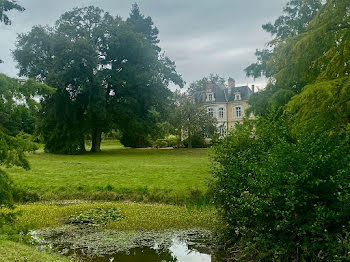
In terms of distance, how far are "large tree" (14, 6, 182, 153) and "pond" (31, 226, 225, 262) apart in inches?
776

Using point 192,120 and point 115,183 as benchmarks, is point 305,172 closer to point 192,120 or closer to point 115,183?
point 115,183

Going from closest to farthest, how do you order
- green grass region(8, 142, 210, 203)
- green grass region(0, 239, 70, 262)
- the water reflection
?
green grass region(0, 239, 70, 262) → the water reflection → green grass region(8, 142, 210, 203)

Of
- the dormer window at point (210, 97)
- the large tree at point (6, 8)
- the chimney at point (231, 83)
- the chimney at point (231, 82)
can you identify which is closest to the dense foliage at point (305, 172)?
the large tree at point (6, 8)

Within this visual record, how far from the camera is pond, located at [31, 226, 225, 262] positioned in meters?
6.91

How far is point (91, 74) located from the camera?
92.2 feet

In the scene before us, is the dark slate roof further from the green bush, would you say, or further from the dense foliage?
the green bush

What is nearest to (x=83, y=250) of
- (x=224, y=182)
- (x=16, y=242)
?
(x=16, y=242)

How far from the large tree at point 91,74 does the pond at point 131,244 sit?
19.7 m

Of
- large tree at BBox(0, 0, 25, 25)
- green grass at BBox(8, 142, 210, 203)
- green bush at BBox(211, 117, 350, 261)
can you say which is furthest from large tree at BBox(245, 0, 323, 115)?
large tree at BBox(0, 0, 25, 25)

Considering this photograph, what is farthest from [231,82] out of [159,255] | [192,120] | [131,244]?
[159,255]

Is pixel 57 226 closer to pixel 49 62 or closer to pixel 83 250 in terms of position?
pixel 83 250

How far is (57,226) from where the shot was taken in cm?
895

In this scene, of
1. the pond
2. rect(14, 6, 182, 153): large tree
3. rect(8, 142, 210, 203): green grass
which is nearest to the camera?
the pond

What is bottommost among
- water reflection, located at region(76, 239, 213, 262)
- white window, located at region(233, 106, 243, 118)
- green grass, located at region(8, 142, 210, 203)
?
water reflection, located at region(76, 239, 213, 262)
